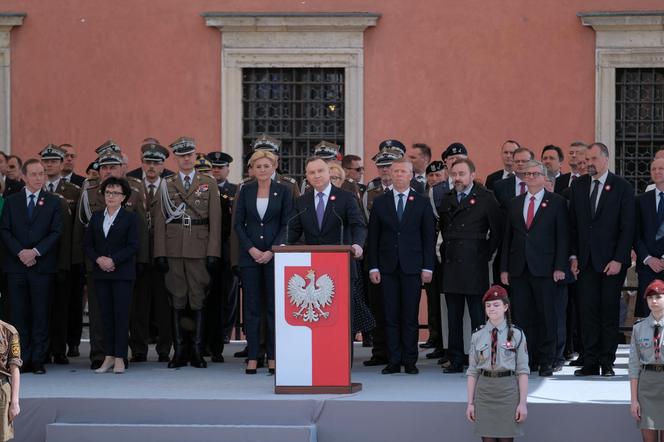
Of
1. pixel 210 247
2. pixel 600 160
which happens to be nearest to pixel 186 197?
pixel 210 247

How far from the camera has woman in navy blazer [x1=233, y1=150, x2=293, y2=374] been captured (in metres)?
11.8

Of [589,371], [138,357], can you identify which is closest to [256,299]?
[138,357]

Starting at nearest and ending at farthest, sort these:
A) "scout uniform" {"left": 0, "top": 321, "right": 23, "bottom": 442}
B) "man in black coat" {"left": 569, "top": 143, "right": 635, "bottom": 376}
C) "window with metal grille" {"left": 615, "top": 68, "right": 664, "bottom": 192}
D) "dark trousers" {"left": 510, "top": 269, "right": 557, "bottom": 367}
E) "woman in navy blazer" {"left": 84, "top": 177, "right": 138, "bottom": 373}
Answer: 1. "scout uniform" {"left": 0, "top": 321, "right": 23, "bottom": 442}
2. "man in black coat" {"left": 569, "top": 143, "right": 635, "bottom": 376}
3. "dark trousers" {"left": 510, "top": 269, "right": 557, "bottom": 367}
4. "woman in navy blazer" {"left": 84, "top": 177, "right": 138, "bottom": 373}
5. "window with metal grille" {"left": 615, "top": 68, "right": 664, "bottom": 192}

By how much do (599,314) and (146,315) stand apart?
4.02m

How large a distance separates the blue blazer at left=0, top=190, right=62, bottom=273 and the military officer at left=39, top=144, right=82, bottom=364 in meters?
0.18

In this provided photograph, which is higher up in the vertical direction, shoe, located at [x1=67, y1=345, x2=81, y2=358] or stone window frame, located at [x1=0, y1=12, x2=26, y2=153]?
stone window frame, located at [x1=0, y1=12, x2=26, y2=153]

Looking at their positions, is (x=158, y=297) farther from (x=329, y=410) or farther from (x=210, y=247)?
(x=329, y=410)

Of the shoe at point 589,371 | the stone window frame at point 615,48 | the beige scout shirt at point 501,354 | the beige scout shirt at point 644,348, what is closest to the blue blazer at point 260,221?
the shoe at point 589,371

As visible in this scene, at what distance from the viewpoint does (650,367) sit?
9.28m

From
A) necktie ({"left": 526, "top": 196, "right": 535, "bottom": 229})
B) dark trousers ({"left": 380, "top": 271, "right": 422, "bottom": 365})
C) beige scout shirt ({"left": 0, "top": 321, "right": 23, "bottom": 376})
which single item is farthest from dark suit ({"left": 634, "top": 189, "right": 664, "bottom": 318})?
beige scout shirt ({"left": 0, "top": 321, "right": 23, "bottom": 376})

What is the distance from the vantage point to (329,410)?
10242 mm

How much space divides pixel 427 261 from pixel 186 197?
211 cm

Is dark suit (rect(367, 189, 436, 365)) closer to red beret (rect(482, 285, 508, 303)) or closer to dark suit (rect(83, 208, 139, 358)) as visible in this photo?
dark suit (rect(83, 208, 139, 358))

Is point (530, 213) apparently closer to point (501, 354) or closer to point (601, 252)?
point (601, 252)
